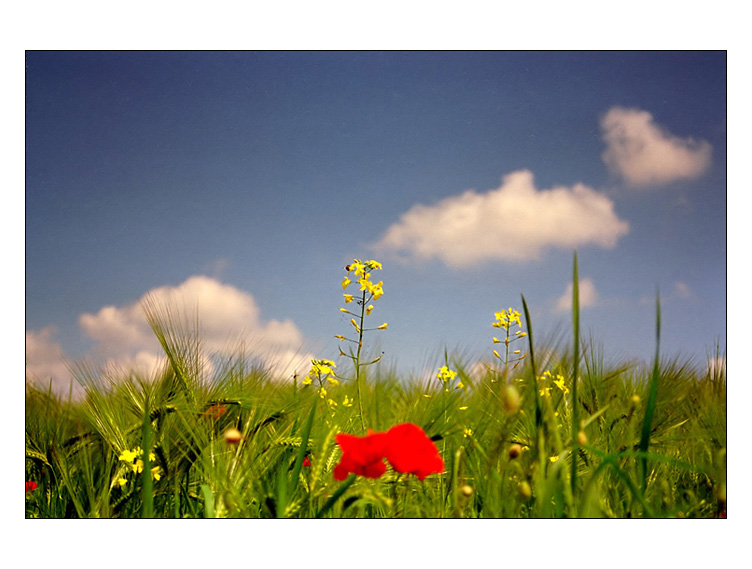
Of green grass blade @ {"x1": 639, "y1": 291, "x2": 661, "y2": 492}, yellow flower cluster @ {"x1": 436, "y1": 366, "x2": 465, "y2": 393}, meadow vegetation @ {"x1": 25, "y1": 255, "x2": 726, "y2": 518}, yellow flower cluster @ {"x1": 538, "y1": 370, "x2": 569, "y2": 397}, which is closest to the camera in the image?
green grass blade @ {"x1": 639, "y1": 291, "x2": 661, "y2": 492}

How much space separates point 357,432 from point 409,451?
1.68 feet

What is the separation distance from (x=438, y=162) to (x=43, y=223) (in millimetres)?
1116

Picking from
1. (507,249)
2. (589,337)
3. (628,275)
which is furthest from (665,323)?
(507,249)

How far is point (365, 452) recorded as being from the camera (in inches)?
42.6

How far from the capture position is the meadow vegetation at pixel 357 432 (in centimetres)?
131

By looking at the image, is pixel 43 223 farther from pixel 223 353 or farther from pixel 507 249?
pixel 507 249

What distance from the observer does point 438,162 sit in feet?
6.07

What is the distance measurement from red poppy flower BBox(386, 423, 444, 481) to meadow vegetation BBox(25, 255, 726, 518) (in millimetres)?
178

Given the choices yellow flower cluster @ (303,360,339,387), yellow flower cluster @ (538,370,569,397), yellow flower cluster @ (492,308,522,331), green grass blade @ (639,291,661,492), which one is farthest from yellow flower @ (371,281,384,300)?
green grass blade @ (639,291,661,492)

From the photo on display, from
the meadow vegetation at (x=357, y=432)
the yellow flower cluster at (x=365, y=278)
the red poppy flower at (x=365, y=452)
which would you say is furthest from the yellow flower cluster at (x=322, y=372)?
the red poppy flower at (x=365, y=452)

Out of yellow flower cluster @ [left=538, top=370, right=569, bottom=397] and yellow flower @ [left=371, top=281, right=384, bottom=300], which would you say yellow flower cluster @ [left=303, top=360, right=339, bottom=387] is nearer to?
yellow flower @ [left=371, top=281, right=384, bottom=300]

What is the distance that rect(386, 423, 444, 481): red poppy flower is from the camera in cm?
107

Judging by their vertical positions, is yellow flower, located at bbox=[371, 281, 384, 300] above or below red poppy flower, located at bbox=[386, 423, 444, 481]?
above

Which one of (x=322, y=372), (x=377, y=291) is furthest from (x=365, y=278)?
(x=322, y=372)
